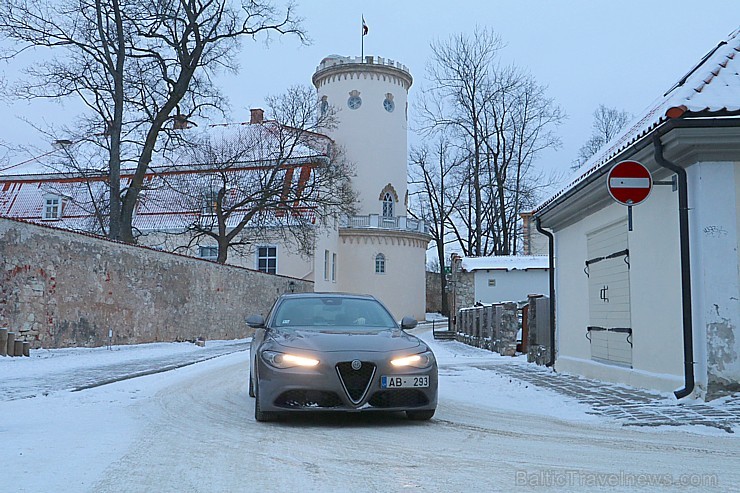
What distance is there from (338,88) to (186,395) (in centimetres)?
4269

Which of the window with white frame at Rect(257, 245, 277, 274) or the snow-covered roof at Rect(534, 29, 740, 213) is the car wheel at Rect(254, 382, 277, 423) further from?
the window with white frame at Rect(257, 245, 277, 274)

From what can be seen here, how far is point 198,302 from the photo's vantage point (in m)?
26.3

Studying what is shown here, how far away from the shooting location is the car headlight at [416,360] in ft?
25.0

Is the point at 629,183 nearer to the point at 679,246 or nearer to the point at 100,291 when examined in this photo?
the point at 679,246

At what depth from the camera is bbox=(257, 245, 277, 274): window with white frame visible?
144ft

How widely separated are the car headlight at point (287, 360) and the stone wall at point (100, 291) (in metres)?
10.5

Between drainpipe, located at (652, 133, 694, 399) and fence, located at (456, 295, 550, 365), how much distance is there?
6642 mm

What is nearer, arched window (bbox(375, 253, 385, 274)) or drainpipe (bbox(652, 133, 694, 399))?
drainpipe (bbox(652, 133, 694, 399))

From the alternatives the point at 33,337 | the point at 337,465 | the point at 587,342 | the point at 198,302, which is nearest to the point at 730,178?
the point at 587,342

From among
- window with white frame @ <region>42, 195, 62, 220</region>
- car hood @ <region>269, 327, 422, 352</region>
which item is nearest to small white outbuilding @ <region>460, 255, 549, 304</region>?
window with white frame @ <region>42, 195, 62, 220</region>

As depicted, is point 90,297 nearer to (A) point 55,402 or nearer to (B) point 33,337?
(B) point 33,337

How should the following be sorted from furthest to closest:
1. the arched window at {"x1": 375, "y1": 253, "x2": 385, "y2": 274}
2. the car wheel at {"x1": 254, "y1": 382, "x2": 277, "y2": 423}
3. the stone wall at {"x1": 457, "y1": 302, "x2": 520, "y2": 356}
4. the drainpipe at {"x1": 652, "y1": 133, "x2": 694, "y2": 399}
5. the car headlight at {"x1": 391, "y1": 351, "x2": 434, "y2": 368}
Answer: the arched window at {"x1": 375, "y1": 253, "x2": 385, "y2": 274} → the stone wall at {"x1": 457, "y1": 302, "x2": 520, "y2": 356} → the drainpipe at {"x1": 652, "y1": 133, "x2": 694, "y2": 399} → the car wheel at {"x1": 254, "y1": 382, "x2": 277, "y2": 423} → the car headlight at {"x1": 391, "y1": 351, "x2": 434, "y2": 368}

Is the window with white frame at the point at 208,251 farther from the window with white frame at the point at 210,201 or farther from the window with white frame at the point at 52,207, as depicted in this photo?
the window with white frame at the point at 52,207

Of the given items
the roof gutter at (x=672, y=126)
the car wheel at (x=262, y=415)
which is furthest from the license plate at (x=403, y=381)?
the roof gutter at (x=672, y=126)
